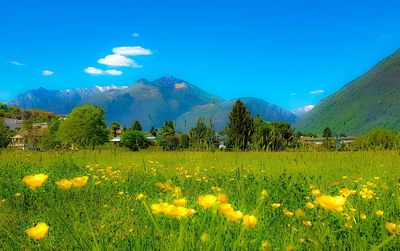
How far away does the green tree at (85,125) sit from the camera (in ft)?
273

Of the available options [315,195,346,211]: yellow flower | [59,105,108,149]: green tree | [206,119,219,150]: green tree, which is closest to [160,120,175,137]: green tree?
[206,119,219,150]: green tree

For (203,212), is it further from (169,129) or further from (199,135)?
(199,135)

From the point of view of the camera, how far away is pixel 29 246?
3.78 meters

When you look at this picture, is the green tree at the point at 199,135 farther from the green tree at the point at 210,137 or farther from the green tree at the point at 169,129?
the green tree at the point at 169,129

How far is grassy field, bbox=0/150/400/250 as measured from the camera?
2279 mm

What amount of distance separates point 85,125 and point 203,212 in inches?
3248

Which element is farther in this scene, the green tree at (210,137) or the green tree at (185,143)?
the green tree at (185,143)

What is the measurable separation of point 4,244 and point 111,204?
7.25 feet

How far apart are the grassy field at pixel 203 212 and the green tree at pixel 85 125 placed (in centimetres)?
7471

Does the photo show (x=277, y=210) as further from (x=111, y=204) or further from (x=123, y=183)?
(x=123, y=183)

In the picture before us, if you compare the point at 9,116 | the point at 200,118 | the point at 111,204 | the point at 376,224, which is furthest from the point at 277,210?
the point at 9,116

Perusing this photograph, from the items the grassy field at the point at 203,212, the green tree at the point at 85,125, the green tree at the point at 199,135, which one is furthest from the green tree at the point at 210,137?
the green tree at the point at 85,125

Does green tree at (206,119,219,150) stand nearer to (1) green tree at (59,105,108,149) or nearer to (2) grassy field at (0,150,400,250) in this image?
(2) grassy field at (0,150,400,250)

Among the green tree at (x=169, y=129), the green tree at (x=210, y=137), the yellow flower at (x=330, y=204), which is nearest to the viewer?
the yellow flower at (x=330, y=204)
